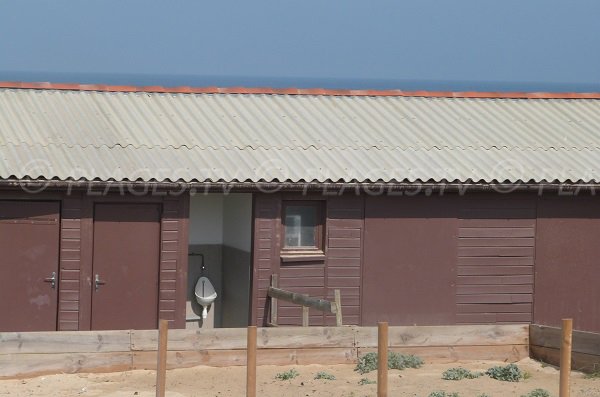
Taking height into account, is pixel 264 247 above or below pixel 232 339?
above

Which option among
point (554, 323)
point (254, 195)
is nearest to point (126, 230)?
point (254, 195)

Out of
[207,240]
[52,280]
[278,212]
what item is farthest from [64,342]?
[207,240]

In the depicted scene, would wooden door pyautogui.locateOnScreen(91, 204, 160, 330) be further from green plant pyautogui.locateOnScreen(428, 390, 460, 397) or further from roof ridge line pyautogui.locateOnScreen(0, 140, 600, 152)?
green plant pyautogui.locateOnScreen(428, 390, 460, 397)

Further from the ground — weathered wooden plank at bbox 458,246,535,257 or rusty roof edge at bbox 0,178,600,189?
rusty roof edge at bbox 0,178,600,189

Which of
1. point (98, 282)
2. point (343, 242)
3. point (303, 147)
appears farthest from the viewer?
point (303, 147)

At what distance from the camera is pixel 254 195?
1680cm

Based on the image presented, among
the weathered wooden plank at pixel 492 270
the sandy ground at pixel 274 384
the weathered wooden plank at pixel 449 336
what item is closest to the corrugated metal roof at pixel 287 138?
the weathered wooden plank at pixel 492 270

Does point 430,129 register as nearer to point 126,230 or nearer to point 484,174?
point 484,174

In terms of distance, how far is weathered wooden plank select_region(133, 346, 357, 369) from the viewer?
528 inches

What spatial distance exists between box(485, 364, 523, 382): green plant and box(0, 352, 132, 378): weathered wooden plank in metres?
4.16

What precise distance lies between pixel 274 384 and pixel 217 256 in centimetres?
578

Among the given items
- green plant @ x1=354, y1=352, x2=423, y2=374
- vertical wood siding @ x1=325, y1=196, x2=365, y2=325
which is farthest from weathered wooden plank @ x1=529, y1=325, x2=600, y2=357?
vertical wood siding @ x1=325, y1=196, x2=365, y2=325

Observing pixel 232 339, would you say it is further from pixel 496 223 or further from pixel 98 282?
pixel 496 223

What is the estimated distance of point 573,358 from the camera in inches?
546
